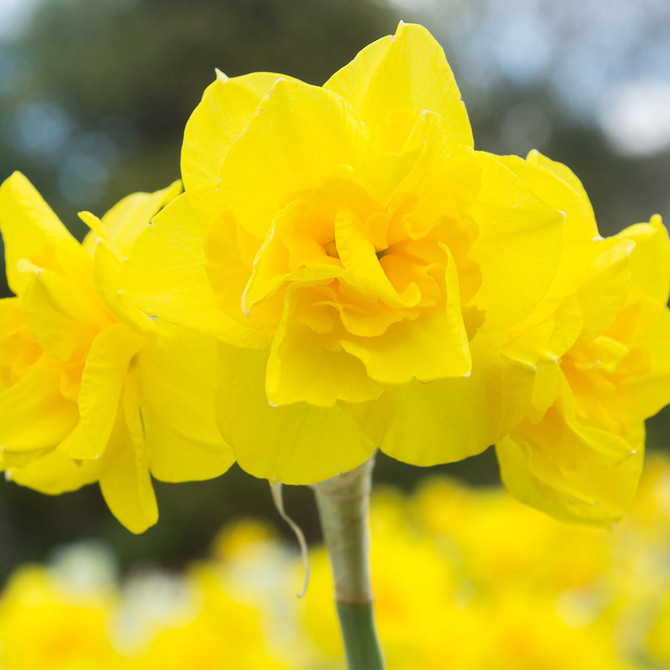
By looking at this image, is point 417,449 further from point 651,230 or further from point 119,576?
point 119,576

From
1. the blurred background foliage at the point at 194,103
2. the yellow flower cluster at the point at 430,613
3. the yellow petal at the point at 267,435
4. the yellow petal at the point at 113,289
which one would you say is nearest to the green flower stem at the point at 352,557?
the yellow petal at the point at 267,435

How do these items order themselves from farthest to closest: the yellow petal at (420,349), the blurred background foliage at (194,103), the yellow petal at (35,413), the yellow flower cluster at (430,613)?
the blurred background foliage at (194,103) < the yellow flower cluster at (430,613) < the yellow petal at (35,413) < the yellow petal at (420,349)

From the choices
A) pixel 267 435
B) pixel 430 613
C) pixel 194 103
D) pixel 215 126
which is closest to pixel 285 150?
pixel 215 126

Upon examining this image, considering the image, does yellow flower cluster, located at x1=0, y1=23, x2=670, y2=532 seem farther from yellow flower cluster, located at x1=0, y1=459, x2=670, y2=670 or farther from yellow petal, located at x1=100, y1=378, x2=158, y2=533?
yellow flower cluster, located at x1=0, y1=459, x2=670, y2=670

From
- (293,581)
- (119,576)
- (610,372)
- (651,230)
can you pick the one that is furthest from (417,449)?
(119,576)

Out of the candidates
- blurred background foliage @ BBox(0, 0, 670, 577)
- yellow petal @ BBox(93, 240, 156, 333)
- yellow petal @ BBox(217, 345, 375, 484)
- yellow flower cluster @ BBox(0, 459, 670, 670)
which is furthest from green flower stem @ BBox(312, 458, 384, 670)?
blurred background foliage @ BBox(0, 0, 670, 577)

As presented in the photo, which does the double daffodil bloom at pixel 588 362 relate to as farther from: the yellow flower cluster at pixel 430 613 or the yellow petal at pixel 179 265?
the yellow flower cluster at pixel 430 613
